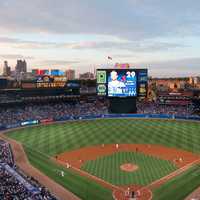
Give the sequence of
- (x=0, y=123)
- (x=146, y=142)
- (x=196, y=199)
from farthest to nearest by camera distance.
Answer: (x=0, y=123)
(x=146, y=142)
(x=196, y=199)

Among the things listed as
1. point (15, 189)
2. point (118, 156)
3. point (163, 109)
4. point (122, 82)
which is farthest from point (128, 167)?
point (163, 109)

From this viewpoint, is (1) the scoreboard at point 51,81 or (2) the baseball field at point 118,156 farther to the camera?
(1) the scoreboard at point 51,81

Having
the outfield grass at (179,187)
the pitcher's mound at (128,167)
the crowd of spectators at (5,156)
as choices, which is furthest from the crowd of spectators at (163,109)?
the crowd of spectators at (5,156)

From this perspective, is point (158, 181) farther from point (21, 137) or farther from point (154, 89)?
point (154, 89)

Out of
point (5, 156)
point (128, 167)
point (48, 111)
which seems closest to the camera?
point (128, 167)

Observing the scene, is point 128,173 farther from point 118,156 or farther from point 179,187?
point 118,156

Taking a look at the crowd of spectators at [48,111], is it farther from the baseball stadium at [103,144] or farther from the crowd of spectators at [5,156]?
the crowd of spectators at [5,156]

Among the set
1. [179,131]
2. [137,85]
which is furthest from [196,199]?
[137,85]
